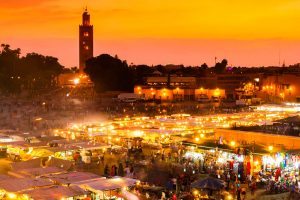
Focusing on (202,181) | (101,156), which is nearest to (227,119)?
(101,156)

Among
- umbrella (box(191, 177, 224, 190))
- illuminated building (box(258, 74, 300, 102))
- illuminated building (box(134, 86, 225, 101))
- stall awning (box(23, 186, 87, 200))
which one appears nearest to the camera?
stall awning (box(23, 186, 87, 200))

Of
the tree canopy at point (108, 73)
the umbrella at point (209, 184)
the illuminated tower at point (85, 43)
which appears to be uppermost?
the illuminated tower at point (85, 43)

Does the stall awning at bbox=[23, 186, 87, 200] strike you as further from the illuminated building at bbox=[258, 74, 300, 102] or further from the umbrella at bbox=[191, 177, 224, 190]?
the illuminated building at bbox=[258, 74, 300, 102]

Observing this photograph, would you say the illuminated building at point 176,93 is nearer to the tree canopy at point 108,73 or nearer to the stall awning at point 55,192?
the tree canopy at point 108,73

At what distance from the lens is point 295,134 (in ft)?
72.9

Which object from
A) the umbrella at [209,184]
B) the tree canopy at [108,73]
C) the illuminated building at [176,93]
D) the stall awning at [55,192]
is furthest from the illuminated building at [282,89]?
the stall awning at [55,192]

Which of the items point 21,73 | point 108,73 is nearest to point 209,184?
point 108,73

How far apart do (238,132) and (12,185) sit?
Result: 39.8ft

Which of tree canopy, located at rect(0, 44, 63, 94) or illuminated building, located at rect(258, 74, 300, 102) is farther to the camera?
tree canopy, located at rect(0, 44, 63, 94)

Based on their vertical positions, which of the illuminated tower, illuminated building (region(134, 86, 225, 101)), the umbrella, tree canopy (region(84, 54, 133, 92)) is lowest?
the umbrella

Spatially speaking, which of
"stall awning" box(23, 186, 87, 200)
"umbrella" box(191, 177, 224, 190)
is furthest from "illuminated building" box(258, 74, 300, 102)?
"stall awning" box(23, 186, 87, 200)

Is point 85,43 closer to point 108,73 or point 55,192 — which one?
point 108,73

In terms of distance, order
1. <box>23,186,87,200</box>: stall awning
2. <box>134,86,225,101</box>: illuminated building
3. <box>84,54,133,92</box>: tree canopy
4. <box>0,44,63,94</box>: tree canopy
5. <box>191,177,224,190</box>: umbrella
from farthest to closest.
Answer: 1. <box>0,44,63,94</box>: tree canopy
2. <box>134,86,225,101</box>: illuminated building
3. <box>84,54,133,92</box>: tree canopy
4. <box>191,177,224,190</box>: umbrella
5. <box>23,186,87,200</box>: stall awning

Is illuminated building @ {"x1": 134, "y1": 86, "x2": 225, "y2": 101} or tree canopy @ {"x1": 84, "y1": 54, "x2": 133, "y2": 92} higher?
tree canopy @ {"x1": 84, "y1": 54, "x2": 133, "y2": 92}
